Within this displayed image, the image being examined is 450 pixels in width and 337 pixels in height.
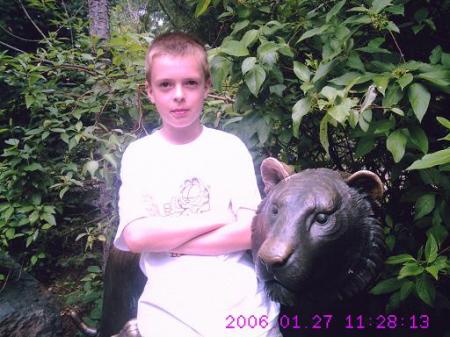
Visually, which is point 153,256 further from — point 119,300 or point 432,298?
point 432,298

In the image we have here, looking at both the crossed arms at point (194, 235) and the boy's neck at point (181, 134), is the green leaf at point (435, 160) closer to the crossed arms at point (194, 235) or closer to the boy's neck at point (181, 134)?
the crossed arms at point (194, 235)

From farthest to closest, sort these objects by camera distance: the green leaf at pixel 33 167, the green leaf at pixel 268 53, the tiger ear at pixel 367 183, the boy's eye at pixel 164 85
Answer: the green leaf at pixel 33 167
the green leaf at pixel 268 53
the boy's eye at pixel 164 85
the tiger ear at pixel 367 183

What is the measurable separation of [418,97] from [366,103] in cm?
17

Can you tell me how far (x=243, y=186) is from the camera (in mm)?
1331

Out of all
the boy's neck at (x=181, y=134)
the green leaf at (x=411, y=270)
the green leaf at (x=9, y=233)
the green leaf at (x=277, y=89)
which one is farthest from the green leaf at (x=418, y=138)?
the green leaf at (x=9, y=233)

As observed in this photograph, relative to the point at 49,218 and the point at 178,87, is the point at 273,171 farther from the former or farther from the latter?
the point at 49,218

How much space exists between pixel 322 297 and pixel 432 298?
1.47 feet

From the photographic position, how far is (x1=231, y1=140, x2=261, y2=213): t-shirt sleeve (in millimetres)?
1311

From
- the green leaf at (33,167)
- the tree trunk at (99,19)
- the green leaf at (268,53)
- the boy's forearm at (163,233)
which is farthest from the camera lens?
the tree trunk at (99,19)

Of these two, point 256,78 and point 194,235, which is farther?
point 256,78

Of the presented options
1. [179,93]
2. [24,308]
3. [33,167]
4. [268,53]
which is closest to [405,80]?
[268,53]

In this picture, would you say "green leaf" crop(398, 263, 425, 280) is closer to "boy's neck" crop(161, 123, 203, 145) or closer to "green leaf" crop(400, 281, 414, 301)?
"green leaf" crop(400, 281, 414, 301)

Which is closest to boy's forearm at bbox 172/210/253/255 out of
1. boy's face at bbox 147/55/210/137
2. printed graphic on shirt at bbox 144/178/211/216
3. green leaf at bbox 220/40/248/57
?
printed graphic on shirt at bbox 144/178/211/216

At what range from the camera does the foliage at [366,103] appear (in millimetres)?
1334
